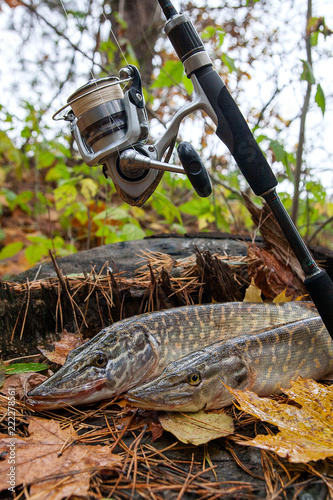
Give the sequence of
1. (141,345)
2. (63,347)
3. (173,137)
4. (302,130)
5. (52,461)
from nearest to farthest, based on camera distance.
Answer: (52,461) → (173,137) → (141,345) → (63,347) → (302,130)

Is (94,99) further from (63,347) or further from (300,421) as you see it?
(300,421)

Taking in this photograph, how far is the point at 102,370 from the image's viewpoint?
1787 millimetres

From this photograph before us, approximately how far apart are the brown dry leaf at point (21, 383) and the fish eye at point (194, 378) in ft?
2.89

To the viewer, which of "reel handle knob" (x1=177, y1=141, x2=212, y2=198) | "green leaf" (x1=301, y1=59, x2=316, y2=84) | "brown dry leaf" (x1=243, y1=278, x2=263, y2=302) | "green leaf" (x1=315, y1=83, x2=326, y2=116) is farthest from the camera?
"green leaf" (x1=301, y1=59, x2=316, y2=84)

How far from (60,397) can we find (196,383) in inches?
24.3

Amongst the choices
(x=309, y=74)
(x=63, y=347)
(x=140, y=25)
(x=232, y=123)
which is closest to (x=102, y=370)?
(x=63, y=347)

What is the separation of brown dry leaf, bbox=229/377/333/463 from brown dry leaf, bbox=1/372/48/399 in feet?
3.68

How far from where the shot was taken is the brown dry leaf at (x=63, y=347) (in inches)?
83.8

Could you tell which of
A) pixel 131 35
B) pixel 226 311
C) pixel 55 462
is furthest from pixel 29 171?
pixel 55 462

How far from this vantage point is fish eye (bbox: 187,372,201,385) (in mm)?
1613

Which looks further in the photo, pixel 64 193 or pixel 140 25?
pixel 140 25

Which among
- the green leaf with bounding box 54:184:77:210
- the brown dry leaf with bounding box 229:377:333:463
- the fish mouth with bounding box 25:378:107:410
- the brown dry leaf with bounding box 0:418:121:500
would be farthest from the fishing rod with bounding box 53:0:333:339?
the green leaf with bounding box 54:184:77:210

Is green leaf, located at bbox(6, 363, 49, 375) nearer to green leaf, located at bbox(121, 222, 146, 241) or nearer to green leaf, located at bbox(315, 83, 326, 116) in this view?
green leaf, located at bbox(121, 222, 146, 241)

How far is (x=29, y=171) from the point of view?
30.3 ft
